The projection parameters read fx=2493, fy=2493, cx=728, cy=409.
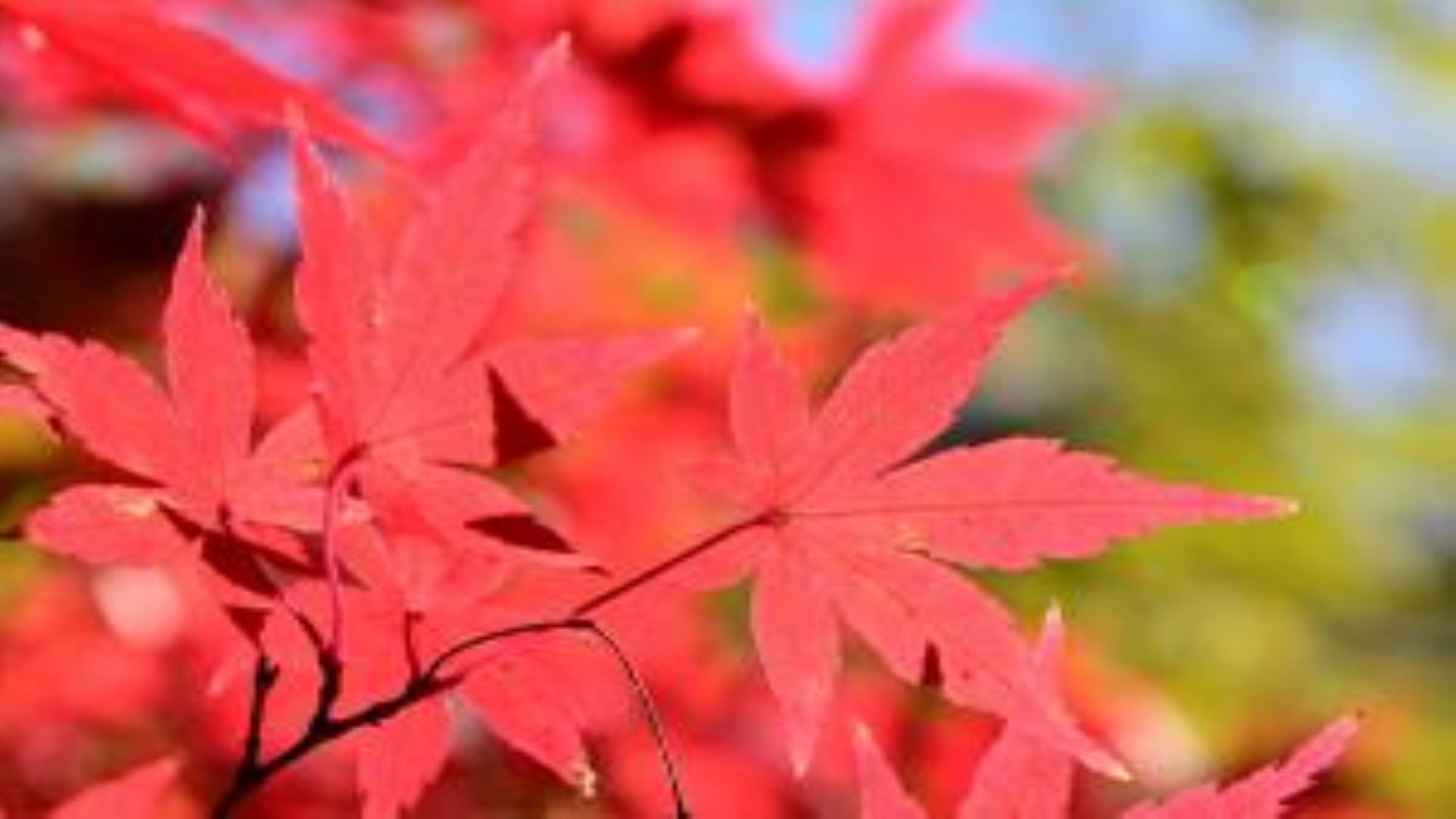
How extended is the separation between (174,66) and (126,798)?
8.5 inches

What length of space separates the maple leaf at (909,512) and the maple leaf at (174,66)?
0.54ft

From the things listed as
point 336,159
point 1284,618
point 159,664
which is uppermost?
point 336,159

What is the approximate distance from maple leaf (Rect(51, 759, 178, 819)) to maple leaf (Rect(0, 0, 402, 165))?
0.18 m

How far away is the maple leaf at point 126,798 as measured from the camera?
645 mm

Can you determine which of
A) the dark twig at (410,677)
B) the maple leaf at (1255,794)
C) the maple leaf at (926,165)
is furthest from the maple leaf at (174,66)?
the maple leaf at (926,165)

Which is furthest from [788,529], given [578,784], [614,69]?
[614,69]

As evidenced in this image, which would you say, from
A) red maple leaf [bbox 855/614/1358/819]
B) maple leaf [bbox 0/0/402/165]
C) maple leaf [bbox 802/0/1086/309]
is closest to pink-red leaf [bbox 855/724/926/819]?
red maple leaf [bbox 855/614/1358/819]

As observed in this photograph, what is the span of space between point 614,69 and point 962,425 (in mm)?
4059

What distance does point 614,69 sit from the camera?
1.43 metres

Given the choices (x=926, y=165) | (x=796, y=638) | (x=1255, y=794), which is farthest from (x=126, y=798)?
(x=926, y=165)

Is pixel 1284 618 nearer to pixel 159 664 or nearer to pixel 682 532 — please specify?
pixel 682 532

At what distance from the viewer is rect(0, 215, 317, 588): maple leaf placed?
1.96ft

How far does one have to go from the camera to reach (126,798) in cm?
65

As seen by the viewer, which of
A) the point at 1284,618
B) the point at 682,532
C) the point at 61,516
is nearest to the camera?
the point at 61,516
